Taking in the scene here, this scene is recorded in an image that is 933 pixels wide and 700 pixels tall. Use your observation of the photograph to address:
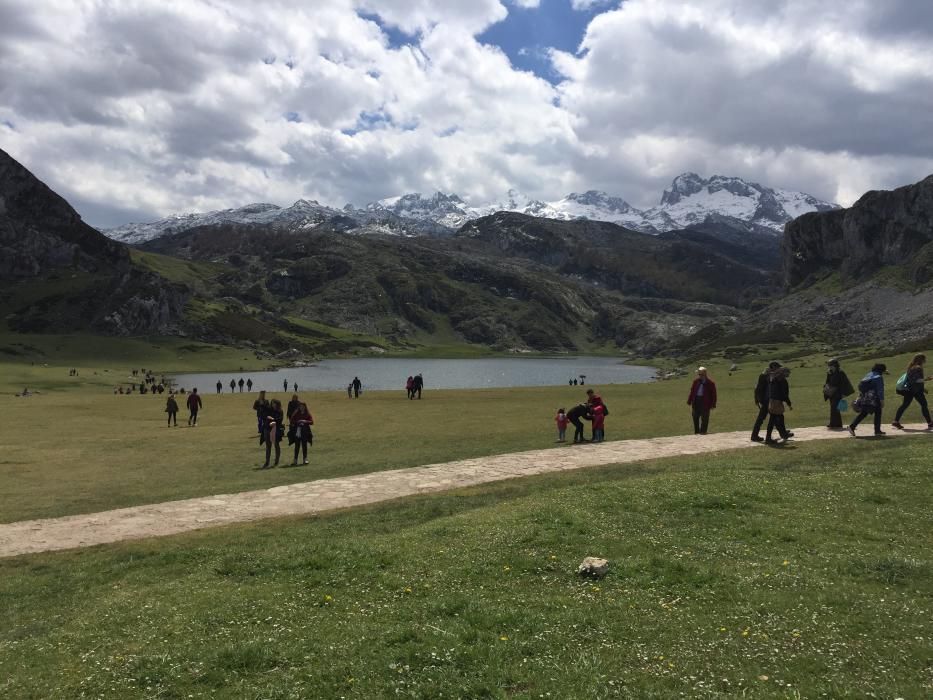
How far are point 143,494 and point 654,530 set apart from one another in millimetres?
20328

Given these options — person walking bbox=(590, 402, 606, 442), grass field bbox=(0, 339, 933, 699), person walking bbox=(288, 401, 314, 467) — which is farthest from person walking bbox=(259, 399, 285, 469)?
person walking bbox=(590, 402, 606, 442)

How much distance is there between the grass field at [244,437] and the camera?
26508 mm

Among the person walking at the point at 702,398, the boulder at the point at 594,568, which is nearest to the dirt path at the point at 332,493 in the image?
the person walking at the point at 702,398

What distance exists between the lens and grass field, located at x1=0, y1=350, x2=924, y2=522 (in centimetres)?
2651

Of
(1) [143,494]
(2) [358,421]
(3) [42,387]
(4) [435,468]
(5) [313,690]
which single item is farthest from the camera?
(3) [42,387]

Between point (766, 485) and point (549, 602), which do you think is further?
point (766, 485)

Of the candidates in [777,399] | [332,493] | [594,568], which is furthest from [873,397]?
[332,493]

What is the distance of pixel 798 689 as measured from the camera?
800 centimetres

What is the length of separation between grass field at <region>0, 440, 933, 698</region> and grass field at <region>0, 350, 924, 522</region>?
30.1ft

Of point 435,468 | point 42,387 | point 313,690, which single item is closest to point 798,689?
point 313,690

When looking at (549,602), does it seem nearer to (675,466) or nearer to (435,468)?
(675,466)

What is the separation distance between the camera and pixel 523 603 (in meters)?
11.3

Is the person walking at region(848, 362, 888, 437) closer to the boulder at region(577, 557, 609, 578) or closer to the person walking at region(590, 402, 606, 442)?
the person walking at region(590, 402, 606, 442)

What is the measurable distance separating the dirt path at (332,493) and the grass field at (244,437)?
1801mm
